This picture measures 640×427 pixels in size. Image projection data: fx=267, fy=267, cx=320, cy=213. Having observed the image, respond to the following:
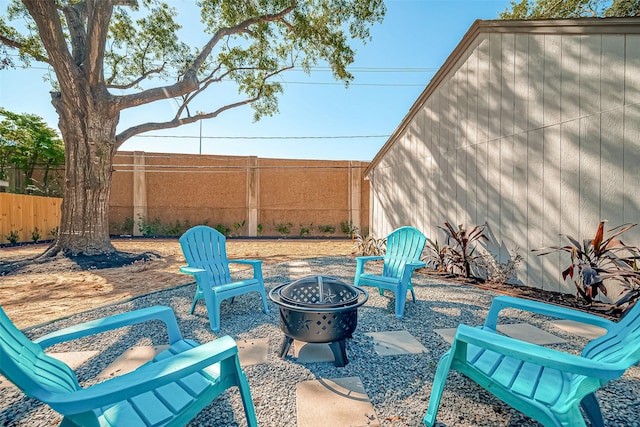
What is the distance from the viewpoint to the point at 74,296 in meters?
3.41

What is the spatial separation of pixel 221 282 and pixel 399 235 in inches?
83.0

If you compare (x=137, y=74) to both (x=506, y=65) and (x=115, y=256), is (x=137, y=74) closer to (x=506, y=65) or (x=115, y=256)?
(x=115, y=256)

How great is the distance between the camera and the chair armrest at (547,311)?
1.33 meters

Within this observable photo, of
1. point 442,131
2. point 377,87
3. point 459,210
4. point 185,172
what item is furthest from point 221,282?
point 377,87

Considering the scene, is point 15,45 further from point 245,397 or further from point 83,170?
point 245,397

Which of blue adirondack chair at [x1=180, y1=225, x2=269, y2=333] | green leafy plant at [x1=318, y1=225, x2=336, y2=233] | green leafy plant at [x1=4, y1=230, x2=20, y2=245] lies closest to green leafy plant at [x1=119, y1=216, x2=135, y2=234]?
green leafy plant at [x1=4, y1=230, x2=20, y2=245]

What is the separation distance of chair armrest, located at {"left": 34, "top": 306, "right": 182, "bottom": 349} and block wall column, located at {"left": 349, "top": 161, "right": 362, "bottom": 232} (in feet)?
32.1

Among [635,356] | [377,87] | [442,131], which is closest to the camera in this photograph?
[635,356]

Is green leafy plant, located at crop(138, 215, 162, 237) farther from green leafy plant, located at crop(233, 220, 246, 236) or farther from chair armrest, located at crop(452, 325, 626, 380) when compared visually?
chair armrest, located at crop(452, 325, 626, 380)

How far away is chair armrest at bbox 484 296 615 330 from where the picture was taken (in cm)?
133

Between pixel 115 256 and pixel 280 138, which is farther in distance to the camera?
pixel 280 138

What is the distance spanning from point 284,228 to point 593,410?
10.2m

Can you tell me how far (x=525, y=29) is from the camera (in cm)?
350

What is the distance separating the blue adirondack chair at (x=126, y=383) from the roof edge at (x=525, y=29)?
14.8ft
